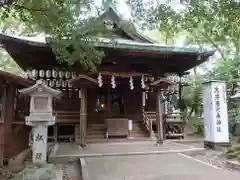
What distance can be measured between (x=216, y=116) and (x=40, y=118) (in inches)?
264

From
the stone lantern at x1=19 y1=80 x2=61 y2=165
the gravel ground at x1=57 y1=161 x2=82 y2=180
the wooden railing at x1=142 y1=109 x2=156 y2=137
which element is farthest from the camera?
the wooden railing at x1=142 y1=109 x2=156 y2=137

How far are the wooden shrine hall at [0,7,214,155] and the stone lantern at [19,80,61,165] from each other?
2.91 meters

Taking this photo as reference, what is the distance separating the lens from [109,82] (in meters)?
12.5

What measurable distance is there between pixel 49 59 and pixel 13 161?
6120 mm

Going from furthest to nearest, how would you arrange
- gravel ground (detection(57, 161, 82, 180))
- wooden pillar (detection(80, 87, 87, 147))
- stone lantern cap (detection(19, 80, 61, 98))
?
wooden pillar (detection(80, 87, 87, 147)), stone lantern cap (detection(19, 80, 61, 98)), gravel ground (detection(57, 161, 82, 180))

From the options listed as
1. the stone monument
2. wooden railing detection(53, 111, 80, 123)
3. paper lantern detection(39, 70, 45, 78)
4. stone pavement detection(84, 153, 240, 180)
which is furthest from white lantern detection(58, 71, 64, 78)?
the stone monument

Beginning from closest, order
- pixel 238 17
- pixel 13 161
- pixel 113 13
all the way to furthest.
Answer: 1. pixel 238 17
2. pixel 13 161
3. pixel 113 13

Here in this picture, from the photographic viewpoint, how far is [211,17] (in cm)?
473

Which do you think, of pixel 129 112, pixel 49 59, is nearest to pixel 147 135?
pixel 129 112

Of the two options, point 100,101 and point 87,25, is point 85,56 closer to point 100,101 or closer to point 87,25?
point 87,25

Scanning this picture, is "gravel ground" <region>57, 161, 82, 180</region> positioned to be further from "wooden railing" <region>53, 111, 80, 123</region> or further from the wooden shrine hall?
"wooden railing" <region>53, 111, 80, 123</region>

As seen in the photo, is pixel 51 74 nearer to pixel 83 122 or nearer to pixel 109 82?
pixel 109 82

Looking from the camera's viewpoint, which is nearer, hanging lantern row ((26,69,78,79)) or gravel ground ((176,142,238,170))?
gravel ground ((176,142,238,170))

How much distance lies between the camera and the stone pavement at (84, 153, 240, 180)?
19.2 ft
